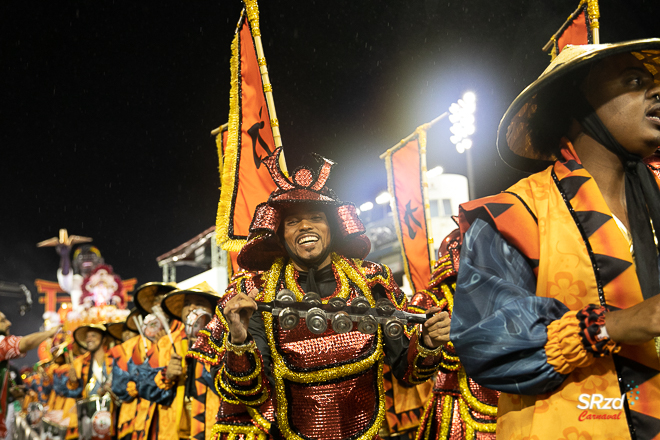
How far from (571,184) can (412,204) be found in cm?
568

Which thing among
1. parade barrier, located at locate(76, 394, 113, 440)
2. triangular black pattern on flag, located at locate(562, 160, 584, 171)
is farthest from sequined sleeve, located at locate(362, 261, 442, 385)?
parade barrier, located at locate(76, 394, 113, 440)

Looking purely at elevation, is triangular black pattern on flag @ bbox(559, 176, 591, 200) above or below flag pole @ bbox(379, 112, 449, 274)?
below

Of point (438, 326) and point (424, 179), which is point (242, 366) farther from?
point (424, 179)

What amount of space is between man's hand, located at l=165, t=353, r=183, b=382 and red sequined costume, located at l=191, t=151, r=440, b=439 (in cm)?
267

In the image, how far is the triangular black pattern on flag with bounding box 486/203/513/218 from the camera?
159cm

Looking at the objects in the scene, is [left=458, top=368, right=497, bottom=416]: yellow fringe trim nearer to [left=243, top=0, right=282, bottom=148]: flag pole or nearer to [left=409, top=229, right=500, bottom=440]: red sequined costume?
[left=409, top=229, right=500, bottom=440]: red sequined costume

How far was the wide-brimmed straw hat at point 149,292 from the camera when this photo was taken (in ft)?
25.5

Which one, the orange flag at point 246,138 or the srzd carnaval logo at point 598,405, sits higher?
the orange flag at point 246,138

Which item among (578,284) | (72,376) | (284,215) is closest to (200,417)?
(284,215)

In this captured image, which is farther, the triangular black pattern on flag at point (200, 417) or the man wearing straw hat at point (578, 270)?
the triangular black pattern on flag at point (200, 417)

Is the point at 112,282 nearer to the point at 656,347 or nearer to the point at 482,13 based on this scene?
the point at 482,13

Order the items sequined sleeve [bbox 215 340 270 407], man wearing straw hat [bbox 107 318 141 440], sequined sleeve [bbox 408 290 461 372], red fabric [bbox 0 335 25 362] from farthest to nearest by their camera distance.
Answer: man wearing straw hat [bbox 107 318 141 440]
red fabric [bbox 0 335 25 362]
sequined sleeve [bbox 408 290 461 372]
sequined sleeve [bbox 215 340 270 407]

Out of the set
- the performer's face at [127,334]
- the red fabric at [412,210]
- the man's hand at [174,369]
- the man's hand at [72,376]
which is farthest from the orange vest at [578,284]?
the man's hand at [72,376]

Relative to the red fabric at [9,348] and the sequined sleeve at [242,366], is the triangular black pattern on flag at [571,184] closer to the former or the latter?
the sequined sleeve at [242,366]
